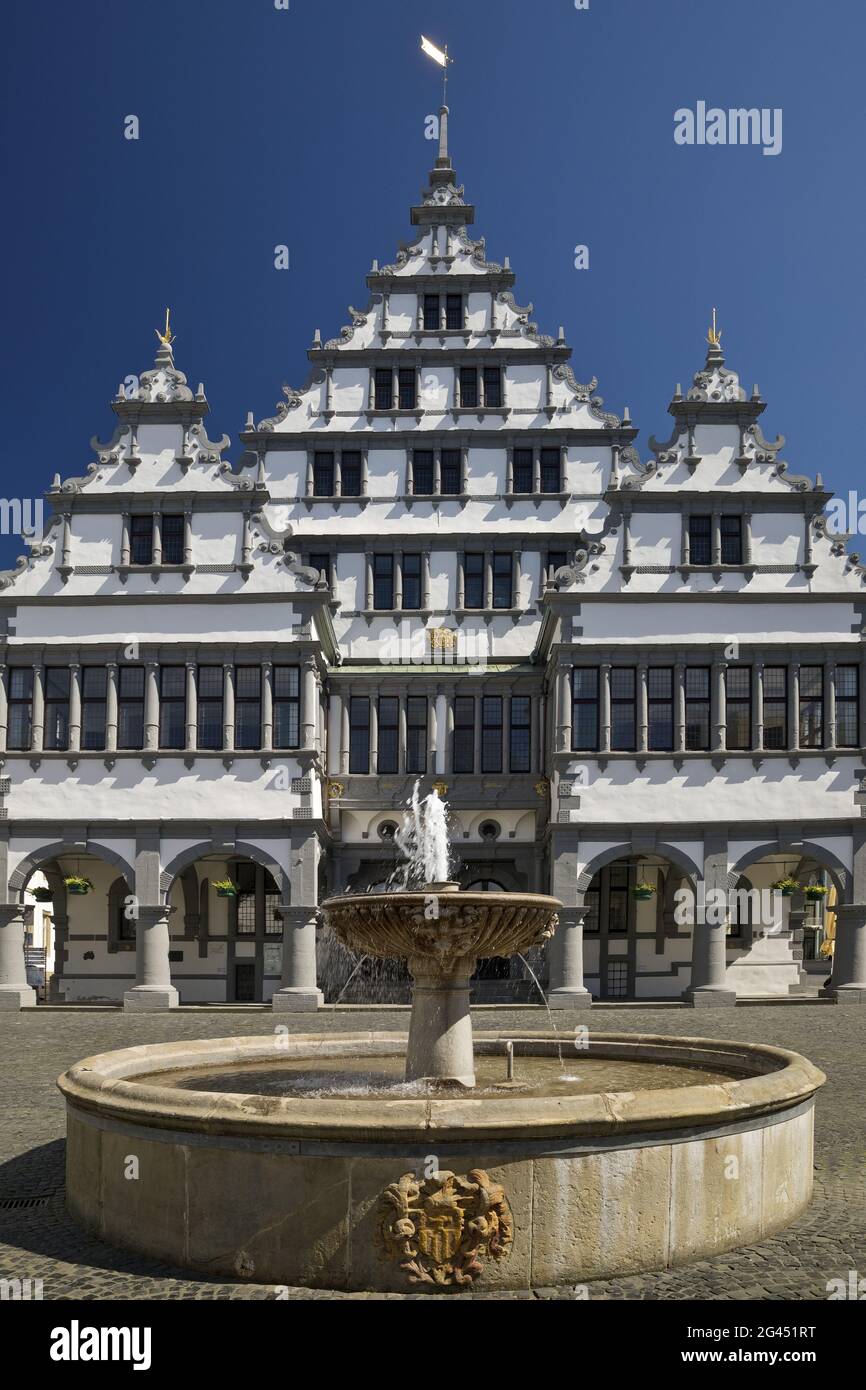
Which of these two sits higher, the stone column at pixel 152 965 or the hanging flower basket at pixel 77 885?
the hanging flower basket at pixel 77 885

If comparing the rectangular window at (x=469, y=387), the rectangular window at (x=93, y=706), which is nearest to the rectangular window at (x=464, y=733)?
the rectangular window at (x=469, y=387)

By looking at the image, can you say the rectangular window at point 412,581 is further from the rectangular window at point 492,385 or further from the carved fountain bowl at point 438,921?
the carved fountain bowl at point 438,921

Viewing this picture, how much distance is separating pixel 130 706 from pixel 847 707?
16719mm

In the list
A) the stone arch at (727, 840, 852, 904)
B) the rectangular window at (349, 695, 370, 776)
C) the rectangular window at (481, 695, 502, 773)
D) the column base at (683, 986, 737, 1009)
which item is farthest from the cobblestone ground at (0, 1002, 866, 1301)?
the rectangular window at (481, 695, 502, 773)

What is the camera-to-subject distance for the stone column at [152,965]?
3170cm

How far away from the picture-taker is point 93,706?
1299 inches

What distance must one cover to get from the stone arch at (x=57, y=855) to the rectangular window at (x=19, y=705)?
2.52 meters

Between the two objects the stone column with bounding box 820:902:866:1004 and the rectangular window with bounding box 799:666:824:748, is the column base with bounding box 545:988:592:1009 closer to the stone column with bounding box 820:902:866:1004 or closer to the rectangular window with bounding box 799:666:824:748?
the stone column with bounding box 820:902:866:1004

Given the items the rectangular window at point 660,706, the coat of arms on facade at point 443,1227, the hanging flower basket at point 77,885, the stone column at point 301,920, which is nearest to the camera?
the coat of arms on facade at point 443,1227

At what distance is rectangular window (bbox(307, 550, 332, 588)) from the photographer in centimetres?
3675

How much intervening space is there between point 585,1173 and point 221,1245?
233cm

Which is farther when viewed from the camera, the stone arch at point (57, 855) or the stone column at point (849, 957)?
the stone arch at point (57, 855)

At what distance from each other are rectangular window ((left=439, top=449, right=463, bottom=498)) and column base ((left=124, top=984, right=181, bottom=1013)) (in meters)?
14.7

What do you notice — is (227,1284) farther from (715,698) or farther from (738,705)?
(738,705)
